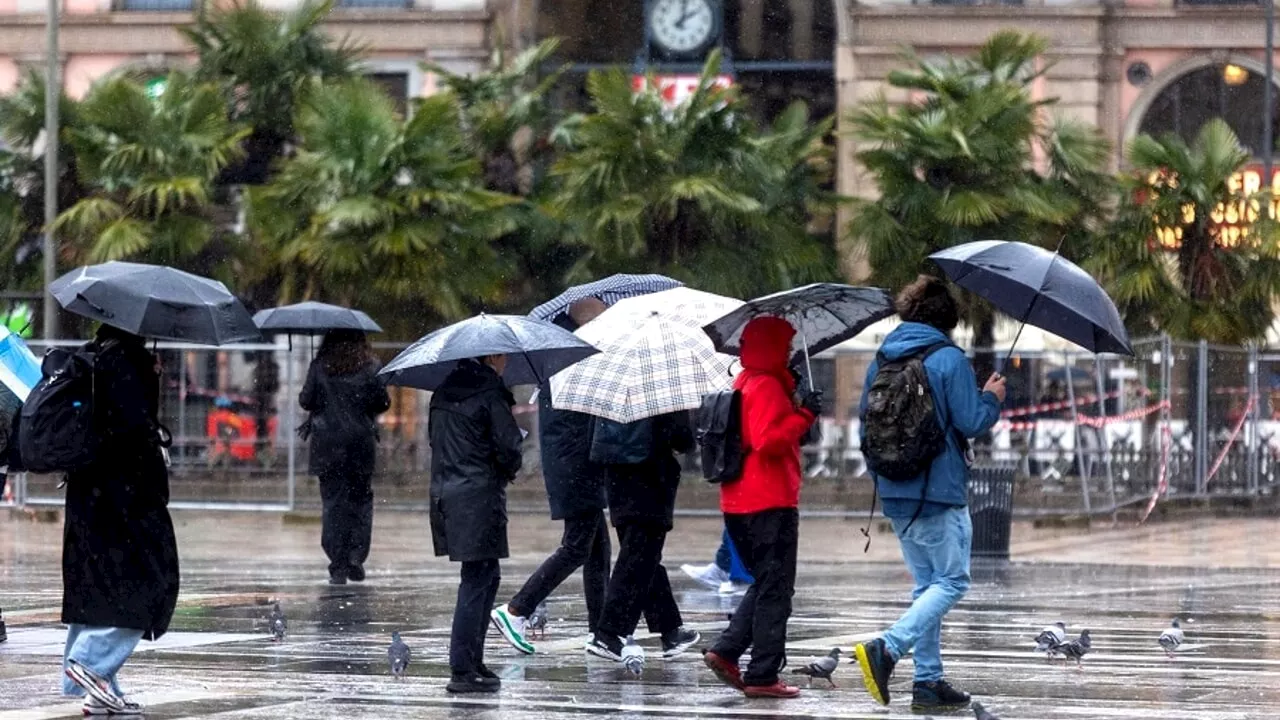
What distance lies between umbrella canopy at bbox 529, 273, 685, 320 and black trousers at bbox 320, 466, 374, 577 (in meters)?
4.69

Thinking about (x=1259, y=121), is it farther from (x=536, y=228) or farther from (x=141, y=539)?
(x=141, y=539)

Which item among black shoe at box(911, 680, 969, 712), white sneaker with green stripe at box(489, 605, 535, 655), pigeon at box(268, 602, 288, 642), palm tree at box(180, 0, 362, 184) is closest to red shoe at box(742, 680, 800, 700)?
black shoe at box(911, 680, 969, 712)

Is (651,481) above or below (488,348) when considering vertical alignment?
below

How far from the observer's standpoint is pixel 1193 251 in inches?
1182

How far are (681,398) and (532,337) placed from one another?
0.82 metres

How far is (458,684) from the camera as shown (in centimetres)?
1104

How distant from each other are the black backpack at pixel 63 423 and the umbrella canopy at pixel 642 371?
2519 mm

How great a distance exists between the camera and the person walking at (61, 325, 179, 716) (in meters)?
10.1

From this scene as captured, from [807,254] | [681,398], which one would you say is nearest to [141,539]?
[681,398]

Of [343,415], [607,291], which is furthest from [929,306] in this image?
[343,415]

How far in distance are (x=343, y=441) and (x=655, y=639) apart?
4759 millimetres

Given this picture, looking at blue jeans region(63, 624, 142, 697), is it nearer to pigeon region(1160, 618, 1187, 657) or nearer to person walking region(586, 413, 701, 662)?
person walking region(586, 413, 701, 662)

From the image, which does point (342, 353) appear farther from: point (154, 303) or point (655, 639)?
point (154, 303)

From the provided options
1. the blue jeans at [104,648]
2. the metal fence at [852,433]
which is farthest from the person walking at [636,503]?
the metal fence at [852,433]
